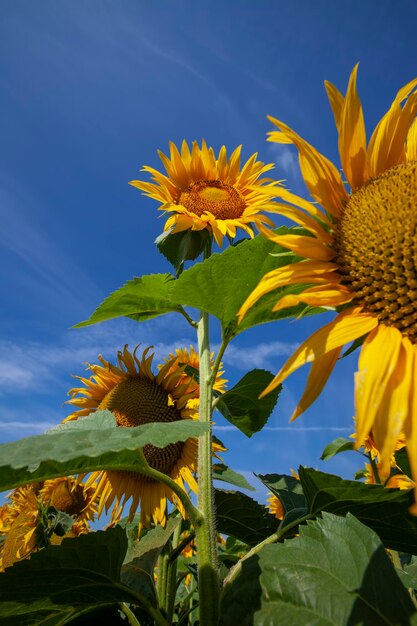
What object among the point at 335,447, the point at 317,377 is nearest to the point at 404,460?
the point at 317,377

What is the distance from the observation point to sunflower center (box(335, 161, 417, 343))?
122 centimetres

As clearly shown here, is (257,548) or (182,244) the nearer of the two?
(257,548)

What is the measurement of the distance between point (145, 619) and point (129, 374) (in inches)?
46.4

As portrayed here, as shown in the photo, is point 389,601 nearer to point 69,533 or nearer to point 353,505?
point 353,505

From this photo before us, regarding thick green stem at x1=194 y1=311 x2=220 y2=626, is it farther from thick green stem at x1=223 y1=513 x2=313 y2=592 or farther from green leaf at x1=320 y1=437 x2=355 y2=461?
green leaf at x1=320 y1=437 x2=355 y2=461

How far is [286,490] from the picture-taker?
2102 mm

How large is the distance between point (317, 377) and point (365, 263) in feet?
1.09

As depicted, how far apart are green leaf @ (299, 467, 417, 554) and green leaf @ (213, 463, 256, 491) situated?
1.33 metres

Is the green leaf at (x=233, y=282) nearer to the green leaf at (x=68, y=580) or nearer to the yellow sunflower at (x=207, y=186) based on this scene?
the green leaf at (x=68, y=580)

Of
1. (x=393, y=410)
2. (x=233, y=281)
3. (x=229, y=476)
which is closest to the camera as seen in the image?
(x=393, y=410)

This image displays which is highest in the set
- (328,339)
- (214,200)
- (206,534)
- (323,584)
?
(214,200)

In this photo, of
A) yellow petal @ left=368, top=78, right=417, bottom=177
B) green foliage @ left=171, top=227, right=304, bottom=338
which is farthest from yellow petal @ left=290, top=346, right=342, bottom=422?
yellow petal @ left=368, top=78, right=417, bottom=177

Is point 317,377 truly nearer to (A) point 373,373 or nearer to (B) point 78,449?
(A) point 373,373

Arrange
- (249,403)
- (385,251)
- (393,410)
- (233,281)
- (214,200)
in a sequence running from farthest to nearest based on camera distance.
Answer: (214,200) → (249,403) → (233,281) → (385,251) → (393,410)
